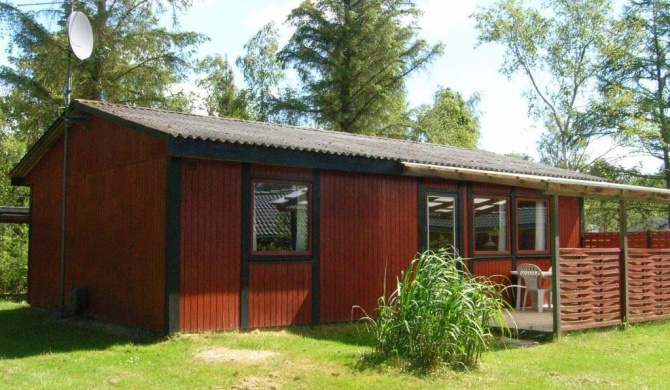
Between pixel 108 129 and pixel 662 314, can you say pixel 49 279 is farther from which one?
pixel 662 314

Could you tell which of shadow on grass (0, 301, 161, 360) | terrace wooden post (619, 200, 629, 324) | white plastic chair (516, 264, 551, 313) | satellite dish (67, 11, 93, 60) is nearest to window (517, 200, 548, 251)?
white plastic chair (516, 264, 551, 313)

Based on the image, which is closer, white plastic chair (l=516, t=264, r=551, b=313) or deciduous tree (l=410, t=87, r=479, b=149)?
white plastic chair (l=516, t=264, r=551, b=313)

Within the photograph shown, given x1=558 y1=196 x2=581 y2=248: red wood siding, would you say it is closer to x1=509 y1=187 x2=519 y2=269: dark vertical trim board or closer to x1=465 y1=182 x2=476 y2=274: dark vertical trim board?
x1=509 y1=187 x2=519 y2=269: dark vertical trim board

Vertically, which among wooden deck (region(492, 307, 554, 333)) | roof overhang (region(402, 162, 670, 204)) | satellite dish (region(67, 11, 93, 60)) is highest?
satellite dish (region(67, 11, 93, 60))

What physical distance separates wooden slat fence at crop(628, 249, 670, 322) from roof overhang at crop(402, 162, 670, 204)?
0.93m

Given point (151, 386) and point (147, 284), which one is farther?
point (147, 284)

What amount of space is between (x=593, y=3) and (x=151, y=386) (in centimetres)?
2768

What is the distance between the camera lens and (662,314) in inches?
455

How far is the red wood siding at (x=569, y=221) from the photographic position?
47.8 feet

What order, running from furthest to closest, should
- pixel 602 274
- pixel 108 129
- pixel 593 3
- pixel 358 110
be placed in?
pixel 593 3 < pixel 358 110 < pixel 108 129 < pixel 602 274

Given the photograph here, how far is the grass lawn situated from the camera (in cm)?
676

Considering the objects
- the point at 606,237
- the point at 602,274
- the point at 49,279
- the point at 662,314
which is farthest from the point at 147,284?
the point at 606,237

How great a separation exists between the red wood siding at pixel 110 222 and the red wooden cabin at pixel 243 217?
0.03 meters

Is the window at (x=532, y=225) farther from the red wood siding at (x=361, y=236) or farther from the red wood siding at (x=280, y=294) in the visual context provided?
the red wood siding at (x=280, y=294)
